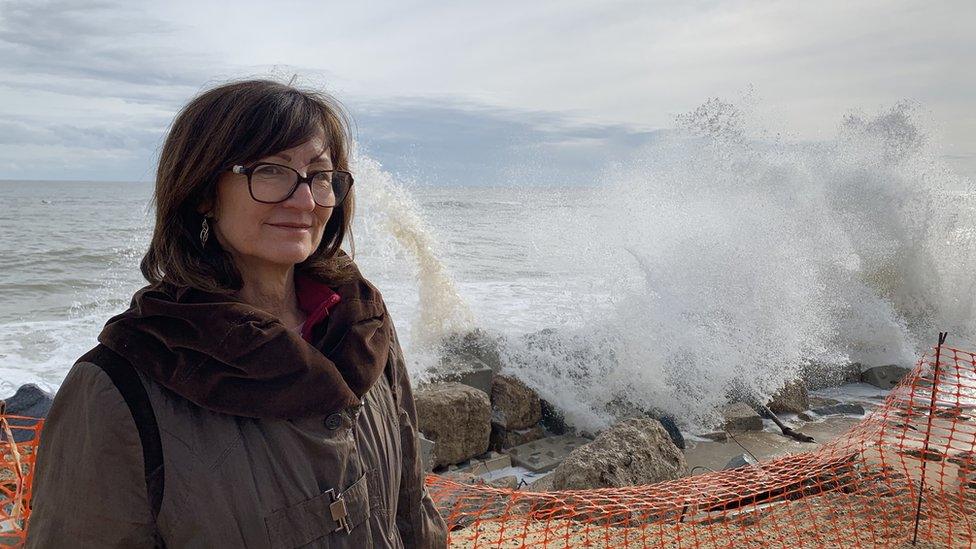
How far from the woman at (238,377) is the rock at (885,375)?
10509mm

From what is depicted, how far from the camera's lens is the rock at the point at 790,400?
8898mm

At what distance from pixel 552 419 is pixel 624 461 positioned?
3.00m

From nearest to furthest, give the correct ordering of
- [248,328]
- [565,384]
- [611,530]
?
[248,328] → [611,530] → [565,384]

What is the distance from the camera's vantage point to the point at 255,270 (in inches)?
64.1

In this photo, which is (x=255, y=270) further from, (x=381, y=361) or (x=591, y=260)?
(x=591, y=260)

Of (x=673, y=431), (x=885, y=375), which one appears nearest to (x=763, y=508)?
(x=673, y=431)

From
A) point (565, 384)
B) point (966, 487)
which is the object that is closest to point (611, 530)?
point (966, 487)

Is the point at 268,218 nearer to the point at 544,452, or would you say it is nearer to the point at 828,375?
the point at 544,452

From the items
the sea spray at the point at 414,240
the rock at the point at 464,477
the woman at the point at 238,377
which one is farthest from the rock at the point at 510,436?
the woman at the point at 238,377

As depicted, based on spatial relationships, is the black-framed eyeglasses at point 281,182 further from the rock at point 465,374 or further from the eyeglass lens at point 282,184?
the rock at point 465,374

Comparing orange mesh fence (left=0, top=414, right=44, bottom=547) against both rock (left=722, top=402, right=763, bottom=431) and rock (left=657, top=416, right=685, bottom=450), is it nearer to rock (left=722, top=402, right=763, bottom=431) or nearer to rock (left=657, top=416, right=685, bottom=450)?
rock (left=657, top=416, right=685, bottom=450)

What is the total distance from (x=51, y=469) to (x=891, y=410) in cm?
558

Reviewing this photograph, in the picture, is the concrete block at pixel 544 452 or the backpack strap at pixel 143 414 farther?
the concrete block at pixel 544 452

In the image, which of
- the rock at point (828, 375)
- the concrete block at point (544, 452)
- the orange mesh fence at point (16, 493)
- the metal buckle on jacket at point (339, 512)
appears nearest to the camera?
the metal buckle on jacket at point (339, 512)
